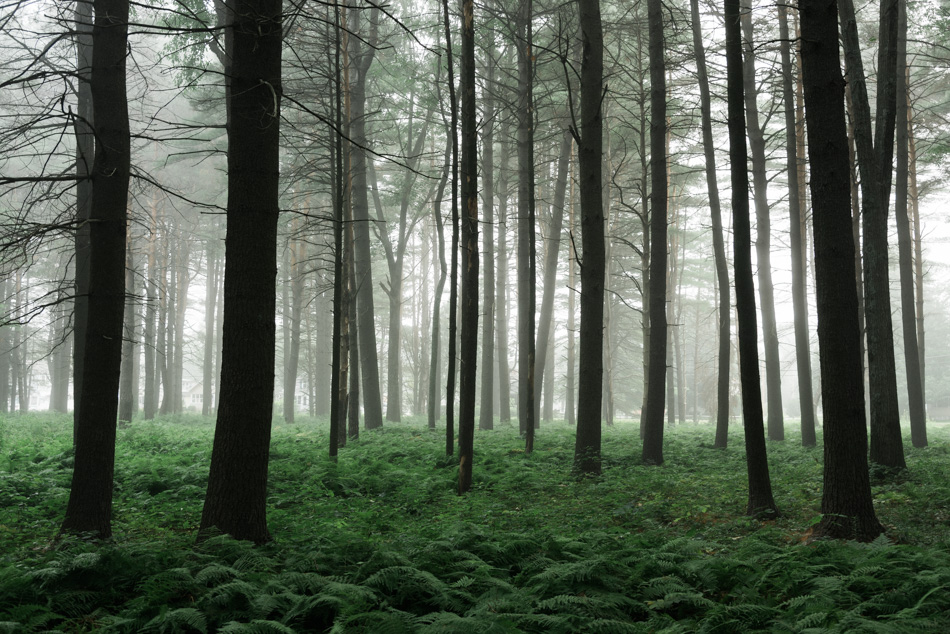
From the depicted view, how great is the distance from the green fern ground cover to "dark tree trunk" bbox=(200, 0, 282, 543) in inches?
20.7

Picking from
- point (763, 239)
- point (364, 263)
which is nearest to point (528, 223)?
point (364, 263)

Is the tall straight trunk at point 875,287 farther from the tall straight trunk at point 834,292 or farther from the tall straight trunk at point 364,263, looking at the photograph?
the tall straight trunk at point 364,263

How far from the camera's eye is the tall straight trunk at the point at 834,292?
6363 millimetres

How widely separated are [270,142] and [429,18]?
18968 mm

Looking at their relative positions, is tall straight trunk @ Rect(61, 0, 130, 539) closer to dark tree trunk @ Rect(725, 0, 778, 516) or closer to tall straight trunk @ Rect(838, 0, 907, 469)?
dark tree trunk @ Rect(725, 0, 778, 516)

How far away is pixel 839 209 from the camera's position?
6.47 meters

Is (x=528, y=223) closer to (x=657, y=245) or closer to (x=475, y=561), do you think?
(x=657, y=245)

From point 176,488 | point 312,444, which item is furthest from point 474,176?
point 312,444

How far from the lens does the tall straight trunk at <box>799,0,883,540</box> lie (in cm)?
636

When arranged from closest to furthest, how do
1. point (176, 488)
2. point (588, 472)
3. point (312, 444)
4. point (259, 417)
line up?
point (259, 417) → point (176, 488) → point (588, 472) → point (312, 444)

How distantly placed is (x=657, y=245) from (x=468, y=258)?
4.50 m

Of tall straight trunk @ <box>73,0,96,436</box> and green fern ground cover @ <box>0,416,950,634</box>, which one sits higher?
tall straight trunk @ <box>73,0,96,436</box>

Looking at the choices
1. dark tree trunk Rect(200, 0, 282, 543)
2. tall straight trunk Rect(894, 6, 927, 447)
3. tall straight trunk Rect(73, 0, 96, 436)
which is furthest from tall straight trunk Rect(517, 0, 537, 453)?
tall straight trunk Rect(894, 6, 927, 447)

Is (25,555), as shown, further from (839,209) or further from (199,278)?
(199,278)
